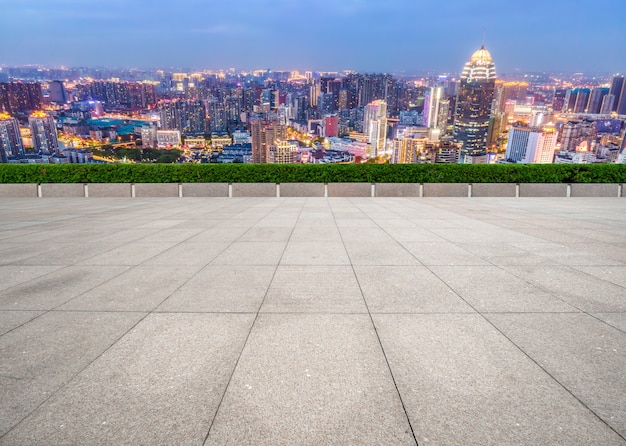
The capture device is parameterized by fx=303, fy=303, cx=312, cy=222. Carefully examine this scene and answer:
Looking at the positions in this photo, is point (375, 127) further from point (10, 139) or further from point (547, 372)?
point (547, 372)

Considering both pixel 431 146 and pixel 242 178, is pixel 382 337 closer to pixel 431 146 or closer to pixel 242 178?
pixel 242 178

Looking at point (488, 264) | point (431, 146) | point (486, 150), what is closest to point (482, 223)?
point (488, 264)

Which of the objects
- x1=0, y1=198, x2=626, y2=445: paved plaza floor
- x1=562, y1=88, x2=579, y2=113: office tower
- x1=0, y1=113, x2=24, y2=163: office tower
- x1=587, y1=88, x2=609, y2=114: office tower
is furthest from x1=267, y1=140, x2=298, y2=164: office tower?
x1=587, y1=88, x2=609, y2=114: office tower

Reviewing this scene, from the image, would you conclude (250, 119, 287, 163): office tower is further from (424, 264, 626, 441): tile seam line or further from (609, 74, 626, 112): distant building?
(609, 74, 626, 112): distant building

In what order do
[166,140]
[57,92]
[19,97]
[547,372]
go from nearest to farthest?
[547,372]
[166,140]
[19,97]
[57,92]

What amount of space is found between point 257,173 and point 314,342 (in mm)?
15246

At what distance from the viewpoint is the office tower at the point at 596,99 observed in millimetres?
174000

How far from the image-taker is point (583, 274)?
502 centimetres

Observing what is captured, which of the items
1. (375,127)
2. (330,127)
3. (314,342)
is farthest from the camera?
(375,127)

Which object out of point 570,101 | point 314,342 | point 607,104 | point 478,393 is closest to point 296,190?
point 314,342

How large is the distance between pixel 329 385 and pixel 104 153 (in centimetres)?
6564

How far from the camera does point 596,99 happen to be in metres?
176

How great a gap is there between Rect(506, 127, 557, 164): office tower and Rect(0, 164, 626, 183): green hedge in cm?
15616

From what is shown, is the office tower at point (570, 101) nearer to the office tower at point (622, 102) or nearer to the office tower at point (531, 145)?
the office tower at point (622, 102)
